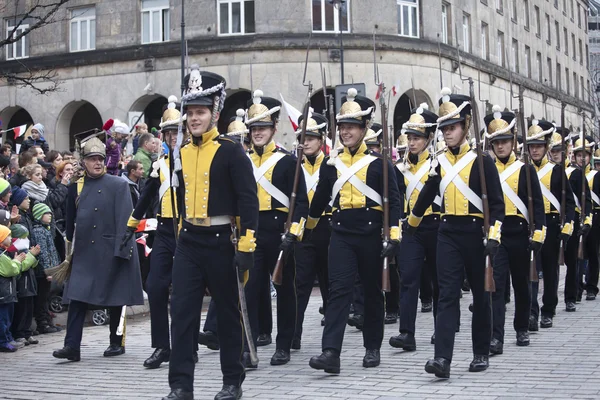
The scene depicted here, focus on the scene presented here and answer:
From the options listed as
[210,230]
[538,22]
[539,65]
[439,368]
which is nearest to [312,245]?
[439,368]

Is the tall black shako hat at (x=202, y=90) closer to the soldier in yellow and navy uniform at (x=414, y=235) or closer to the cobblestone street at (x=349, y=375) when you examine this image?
the cobblestone street at (x=349, y=375)

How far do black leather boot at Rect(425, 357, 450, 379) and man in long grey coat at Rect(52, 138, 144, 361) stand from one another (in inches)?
136

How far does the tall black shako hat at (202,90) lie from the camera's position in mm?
7480

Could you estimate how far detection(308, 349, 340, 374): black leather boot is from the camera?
8531 mm

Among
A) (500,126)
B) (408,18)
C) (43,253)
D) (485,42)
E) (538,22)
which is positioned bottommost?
(43,253)

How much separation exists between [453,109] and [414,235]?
222 cm

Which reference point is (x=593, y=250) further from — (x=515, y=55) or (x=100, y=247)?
(x=515, y=55)

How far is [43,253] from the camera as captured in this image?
1168 centimetres

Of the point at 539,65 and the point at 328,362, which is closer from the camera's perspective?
the point at 328,362

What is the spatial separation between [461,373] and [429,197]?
64.0 inches

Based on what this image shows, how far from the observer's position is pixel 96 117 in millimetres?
37375

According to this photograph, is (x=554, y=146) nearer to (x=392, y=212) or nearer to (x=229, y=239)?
(x=392, y=212)

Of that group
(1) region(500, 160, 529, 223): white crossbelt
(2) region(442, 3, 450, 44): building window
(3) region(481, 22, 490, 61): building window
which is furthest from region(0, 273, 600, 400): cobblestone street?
(3) region(481, 22, 490, 61): building window

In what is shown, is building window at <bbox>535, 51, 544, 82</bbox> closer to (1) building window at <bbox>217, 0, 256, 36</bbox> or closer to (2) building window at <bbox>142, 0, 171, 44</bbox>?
(1) building window at <bbox>217, 0, 256, 36</bbox>
